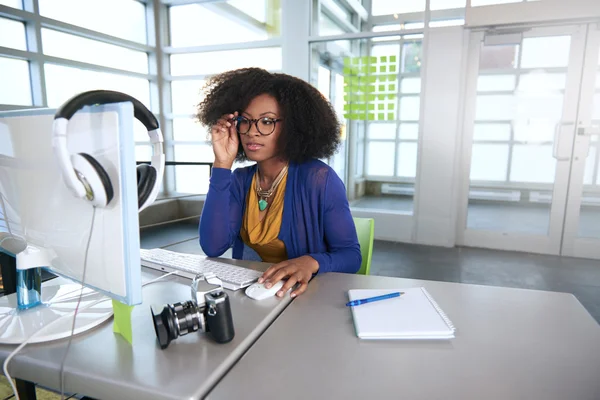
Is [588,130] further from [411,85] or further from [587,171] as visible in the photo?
[411,85]

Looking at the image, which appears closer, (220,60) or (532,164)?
(532,164)

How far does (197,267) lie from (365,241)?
66 centimetres

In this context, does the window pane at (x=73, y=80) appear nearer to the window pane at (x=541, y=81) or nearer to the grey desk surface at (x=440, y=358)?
the grey desk surface at (x=440, y=358)

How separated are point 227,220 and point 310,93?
0.65 metres

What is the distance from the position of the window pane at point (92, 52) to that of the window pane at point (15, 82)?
339 mm

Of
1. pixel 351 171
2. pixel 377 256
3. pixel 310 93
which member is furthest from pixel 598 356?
pixel 351 171

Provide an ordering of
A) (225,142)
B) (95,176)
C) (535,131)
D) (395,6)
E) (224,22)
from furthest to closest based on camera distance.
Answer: (224,22)
(395,6)
(535,131)
(225,142)
(95,176)

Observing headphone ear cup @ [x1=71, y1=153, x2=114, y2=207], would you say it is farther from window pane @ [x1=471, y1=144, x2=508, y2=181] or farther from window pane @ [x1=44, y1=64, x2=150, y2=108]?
window pane @ [x1=471, y1=144, x2=508, y2=181]

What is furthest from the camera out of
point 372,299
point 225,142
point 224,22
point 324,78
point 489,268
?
point 224,22

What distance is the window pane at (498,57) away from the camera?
3.79 metres

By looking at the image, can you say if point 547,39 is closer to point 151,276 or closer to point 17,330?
point 151,276

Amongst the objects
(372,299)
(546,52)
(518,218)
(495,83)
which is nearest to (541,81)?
(546,52)

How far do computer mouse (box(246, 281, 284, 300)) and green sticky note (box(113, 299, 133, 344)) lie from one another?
29 centimetres

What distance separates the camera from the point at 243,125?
1.46m
